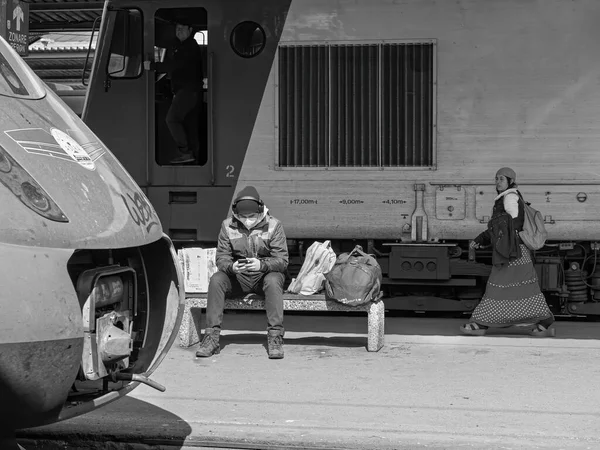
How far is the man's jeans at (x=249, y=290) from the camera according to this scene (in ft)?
26.4

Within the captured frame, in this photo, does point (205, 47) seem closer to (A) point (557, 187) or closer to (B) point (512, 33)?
(B) point (512, 33)

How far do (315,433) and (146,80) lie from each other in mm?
5244

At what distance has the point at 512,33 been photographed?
9250 millimetres

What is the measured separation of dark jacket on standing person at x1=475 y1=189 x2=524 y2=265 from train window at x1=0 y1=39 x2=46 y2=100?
5150 mm

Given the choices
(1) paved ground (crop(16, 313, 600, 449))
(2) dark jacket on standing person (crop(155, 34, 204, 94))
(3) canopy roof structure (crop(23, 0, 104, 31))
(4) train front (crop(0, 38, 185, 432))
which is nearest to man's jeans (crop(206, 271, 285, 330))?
(1) paved ground (crop(16, 313, 600, 449))

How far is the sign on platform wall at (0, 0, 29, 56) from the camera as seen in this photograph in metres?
9.91

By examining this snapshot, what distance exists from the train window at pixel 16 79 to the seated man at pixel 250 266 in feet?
12.0

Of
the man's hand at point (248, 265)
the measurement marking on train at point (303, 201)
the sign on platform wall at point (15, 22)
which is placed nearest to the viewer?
the man's hand at point (248, 265)

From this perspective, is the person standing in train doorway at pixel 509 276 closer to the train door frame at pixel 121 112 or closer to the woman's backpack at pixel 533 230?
the woman's backpack at pixel 533 230

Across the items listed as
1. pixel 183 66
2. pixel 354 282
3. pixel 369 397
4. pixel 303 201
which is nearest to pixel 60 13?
pixel 183 66

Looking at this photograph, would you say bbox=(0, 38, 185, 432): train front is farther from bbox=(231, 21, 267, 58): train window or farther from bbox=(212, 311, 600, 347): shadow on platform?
bbox=(231, 21, 267, 58): train window

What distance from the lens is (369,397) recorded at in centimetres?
654

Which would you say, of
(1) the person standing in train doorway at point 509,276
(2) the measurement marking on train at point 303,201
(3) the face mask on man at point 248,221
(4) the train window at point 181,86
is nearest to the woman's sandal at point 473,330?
(1) the person standing in train doorway at point 509,276

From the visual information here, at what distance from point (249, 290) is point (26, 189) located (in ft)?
15.2
